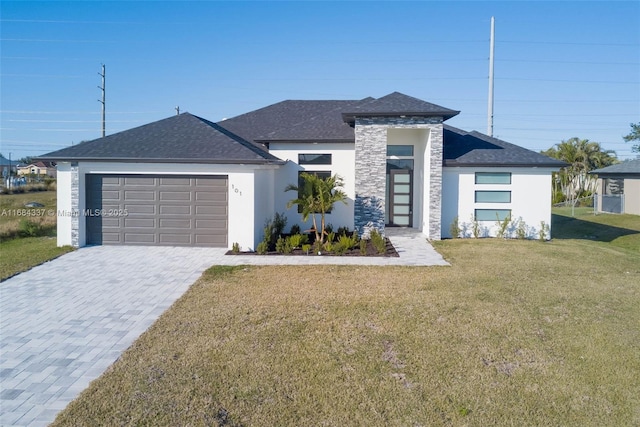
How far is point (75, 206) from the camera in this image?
1305cm

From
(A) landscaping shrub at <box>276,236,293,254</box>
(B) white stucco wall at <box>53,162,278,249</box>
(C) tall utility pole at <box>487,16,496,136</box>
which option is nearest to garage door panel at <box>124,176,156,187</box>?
(B) white stucco wall at <box>53,162,278,249</box>

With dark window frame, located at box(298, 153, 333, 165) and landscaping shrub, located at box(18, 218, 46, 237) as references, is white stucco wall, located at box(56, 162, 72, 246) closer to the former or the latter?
landscaping shrub, located at box(18, 218, 46, 237)

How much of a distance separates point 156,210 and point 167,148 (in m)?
2.07

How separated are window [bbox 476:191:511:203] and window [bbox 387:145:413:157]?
319 centimetres

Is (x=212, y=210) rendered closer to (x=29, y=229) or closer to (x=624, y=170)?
(x=29, y=229)

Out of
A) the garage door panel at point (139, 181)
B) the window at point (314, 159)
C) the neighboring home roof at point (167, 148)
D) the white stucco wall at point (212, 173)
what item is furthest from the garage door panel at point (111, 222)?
the window at point (314, 159)

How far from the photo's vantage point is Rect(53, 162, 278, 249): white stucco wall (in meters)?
12.8

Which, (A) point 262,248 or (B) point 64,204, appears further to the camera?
(B) point 64,204

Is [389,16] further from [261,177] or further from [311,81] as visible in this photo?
[261,177]

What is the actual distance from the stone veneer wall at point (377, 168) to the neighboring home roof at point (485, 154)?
1101 millimetres

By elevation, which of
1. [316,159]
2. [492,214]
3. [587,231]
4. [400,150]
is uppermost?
[400,150]

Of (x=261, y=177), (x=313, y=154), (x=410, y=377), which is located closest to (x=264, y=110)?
(x=313, y=154)

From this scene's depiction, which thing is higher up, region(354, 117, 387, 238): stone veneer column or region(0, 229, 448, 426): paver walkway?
region(354, 117, 387, 238): stone veneer column

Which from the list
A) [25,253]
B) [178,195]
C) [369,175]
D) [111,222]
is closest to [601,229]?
[369,175]
